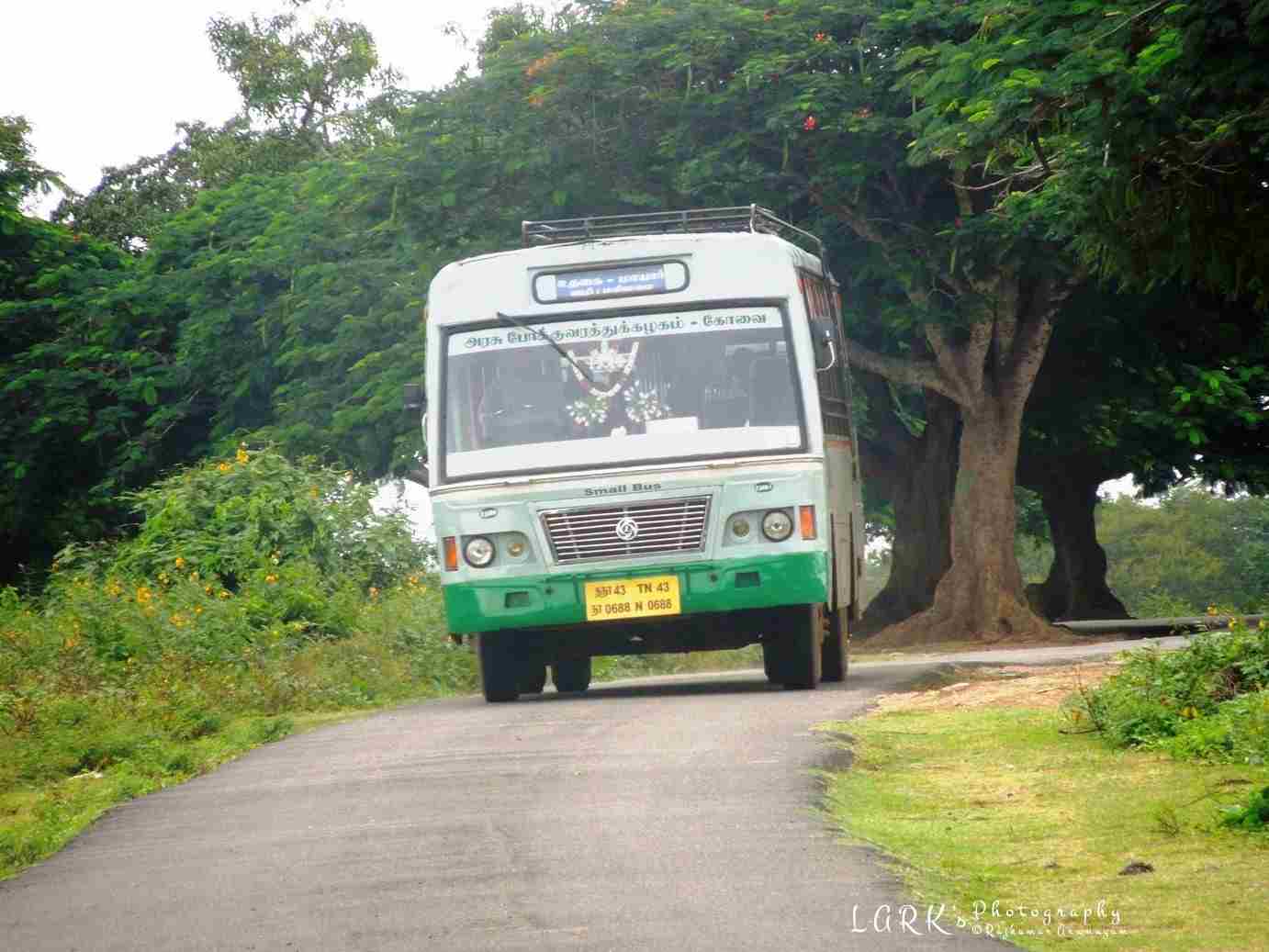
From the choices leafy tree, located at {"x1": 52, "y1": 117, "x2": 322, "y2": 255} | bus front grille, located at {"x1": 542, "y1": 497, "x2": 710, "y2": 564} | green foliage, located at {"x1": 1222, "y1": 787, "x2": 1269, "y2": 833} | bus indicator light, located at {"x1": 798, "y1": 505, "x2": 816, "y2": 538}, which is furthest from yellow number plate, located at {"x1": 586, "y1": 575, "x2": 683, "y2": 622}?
leafy tree, located at {"x1": 52, "y1": 117, "x2": 322, "y2": 255}

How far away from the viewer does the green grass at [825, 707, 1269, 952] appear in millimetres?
6633

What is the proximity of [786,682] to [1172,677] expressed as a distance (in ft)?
17.5

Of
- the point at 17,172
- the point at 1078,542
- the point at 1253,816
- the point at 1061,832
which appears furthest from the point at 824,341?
the point at 17,172

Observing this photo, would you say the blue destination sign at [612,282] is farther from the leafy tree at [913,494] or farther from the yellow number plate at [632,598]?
the leafy tree at [913,494]

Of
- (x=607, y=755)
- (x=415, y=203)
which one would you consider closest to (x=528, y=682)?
(x=607, y=755)

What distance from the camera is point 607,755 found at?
11.6m

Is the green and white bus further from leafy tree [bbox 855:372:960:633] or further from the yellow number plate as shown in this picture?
leafy tree [bbox 855:372:960:633]

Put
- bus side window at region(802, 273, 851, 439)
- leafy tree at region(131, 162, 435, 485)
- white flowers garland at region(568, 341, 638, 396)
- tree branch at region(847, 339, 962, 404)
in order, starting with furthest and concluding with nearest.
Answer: leafy tree at region(131, 162, 435, 485), tree branch at region(847, 339, 962, 404), bus side window at region(802, 273, 851, 439), white flowers garland at region(568, 341, 638, 396)

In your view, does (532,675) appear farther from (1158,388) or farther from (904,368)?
(1158,388)

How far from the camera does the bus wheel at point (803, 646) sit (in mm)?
16266

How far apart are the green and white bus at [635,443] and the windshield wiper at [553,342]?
15 millimetres

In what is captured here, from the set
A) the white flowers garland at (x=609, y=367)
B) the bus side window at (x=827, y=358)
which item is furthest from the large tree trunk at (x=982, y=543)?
the white flowers garland at (x=609, y=367)

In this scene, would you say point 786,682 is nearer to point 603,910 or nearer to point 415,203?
point 603,910

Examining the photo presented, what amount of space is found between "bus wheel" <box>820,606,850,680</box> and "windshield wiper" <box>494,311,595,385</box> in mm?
3033
